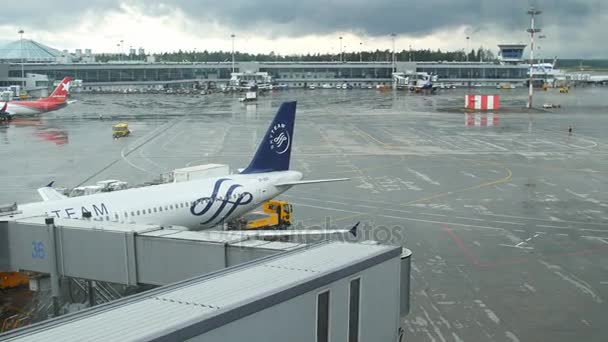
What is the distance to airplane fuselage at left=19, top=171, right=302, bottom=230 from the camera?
85.6ft

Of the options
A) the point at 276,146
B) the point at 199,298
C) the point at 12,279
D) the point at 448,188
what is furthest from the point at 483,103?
the point at 199,298

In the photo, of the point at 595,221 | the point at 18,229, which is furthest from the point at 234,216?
the point at 595,221

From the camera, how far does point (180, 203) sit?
96.6ft

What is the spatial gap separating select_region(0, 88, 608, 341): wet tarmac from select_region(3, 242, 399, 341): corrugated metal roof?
860 cm

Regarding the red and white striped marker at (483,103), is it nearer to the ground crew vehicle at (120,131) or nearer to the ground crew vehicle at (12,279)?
the ground crew vehicle at (120,131)

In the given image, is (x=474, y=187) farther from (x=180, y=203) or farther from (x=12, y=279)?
(x=12, y=279)

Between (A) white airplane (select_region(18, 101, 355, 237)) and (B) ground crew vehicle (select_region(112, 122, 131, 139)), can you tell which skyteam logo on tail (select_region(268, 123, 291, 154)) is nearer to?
(A) white airplane (select_region(18, 101, 355, 237))

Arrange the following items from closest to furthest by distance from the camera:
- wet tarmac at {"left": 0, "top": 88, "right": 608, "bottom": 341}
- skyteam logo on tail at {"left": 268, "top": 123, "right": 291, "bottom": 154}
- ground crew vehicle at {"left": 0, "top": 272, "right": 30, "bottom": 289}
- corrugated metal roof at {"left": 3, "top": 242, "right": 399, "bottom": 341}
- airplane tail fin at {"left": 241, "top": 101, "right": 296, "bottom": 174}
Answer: corrugated metal roof at {"left": 3, "top": 242, "right": 399, "bottom": 341} → ground crew vehicle at {"left": 0, "top": 272, "right": 30, "bottom": 289} → wet tarmac at {"left": 0, "top": 88, "right": 608, "bottom": 341} → airplane tail fin at {"left": 241, "top": 101, "right": 296, "bottom": 174} → skyteam logo on tail at {"left": 268, "top": 123, "right": 291, "bottom": 154}

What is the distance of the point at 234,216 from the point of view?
3188 centimetres

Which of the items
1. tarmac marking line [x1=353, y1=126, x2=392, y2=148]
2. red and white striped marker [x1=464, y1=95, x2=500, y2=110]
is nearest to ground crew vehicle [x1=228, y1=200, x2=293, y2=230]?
tarmac marking line [x1=353, y1=126, x2=392, y2=148]

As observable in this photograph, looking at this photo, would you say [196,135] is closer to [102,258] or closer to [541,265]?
[541,265]

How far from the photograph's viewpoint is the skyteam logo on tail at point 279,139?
34844 mm

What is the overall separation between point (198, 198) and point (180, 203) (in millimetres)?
1005

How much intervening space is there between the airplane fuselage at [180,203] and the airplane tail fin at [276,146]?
0.62 m
